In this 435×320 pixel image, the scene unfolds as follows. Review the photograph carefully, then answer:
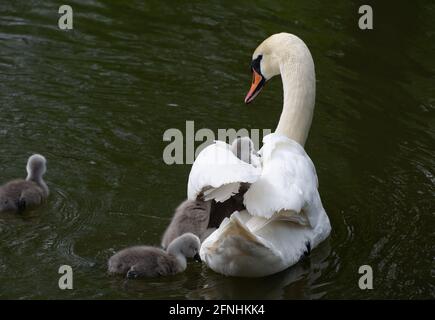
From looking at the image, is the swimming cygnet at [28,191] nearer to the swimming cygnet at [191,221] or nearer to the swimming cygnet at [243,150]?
the swimming cygnet at [191,221]

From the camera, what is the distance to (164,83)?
10.8m

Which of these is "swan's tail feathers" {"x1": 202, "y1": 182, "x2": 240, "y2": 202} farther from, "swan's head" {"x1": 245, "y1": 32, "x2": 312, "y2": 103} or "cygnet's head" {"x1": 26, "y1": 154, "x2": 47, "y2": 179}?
"swan's head" {"x1": 245, "y1": 32, "x2": 312, "y2": 103}

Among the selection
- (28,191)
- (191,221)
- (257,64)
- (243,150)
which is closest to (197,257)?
(191,221)

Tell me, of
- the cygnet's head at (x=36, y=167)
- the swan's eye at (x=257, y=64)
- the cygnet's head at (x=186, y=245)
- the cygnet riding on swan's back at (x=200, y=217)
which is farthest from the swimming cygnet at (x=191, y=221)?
the swan's eye at (x=257, y=64)

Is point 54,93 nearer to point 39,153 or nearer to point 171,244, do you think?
point 39,153

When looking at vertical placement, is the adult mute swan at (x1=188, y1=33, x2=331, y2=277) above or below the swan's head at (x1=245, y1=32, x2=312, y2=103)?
below

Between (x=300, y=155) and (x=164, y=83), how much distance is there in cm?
350

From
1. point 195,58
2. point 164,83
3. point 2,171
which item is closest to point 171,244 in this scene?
point 2,171

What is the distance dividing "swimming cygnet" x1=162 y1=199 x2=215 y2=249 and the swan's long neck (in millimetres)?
1352

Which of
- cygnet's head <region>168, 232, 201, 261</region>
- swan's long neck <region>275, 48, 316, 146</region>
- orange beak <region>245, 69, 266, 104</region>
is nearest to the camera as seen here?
cygnet's head <region>168, 232, 201, 261</region>

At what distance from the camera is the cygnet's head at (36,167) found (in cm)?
820

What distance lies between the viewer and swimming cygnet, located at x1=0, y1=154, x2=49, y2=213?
789 centimetres

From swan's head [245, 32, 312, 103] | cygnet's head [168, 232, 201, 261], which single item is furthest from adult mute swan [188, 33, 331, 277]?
swan's head [245, 32, 312, 103]

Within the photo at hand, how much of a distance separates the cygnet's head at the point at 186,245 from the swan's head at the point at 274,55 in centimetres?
215
